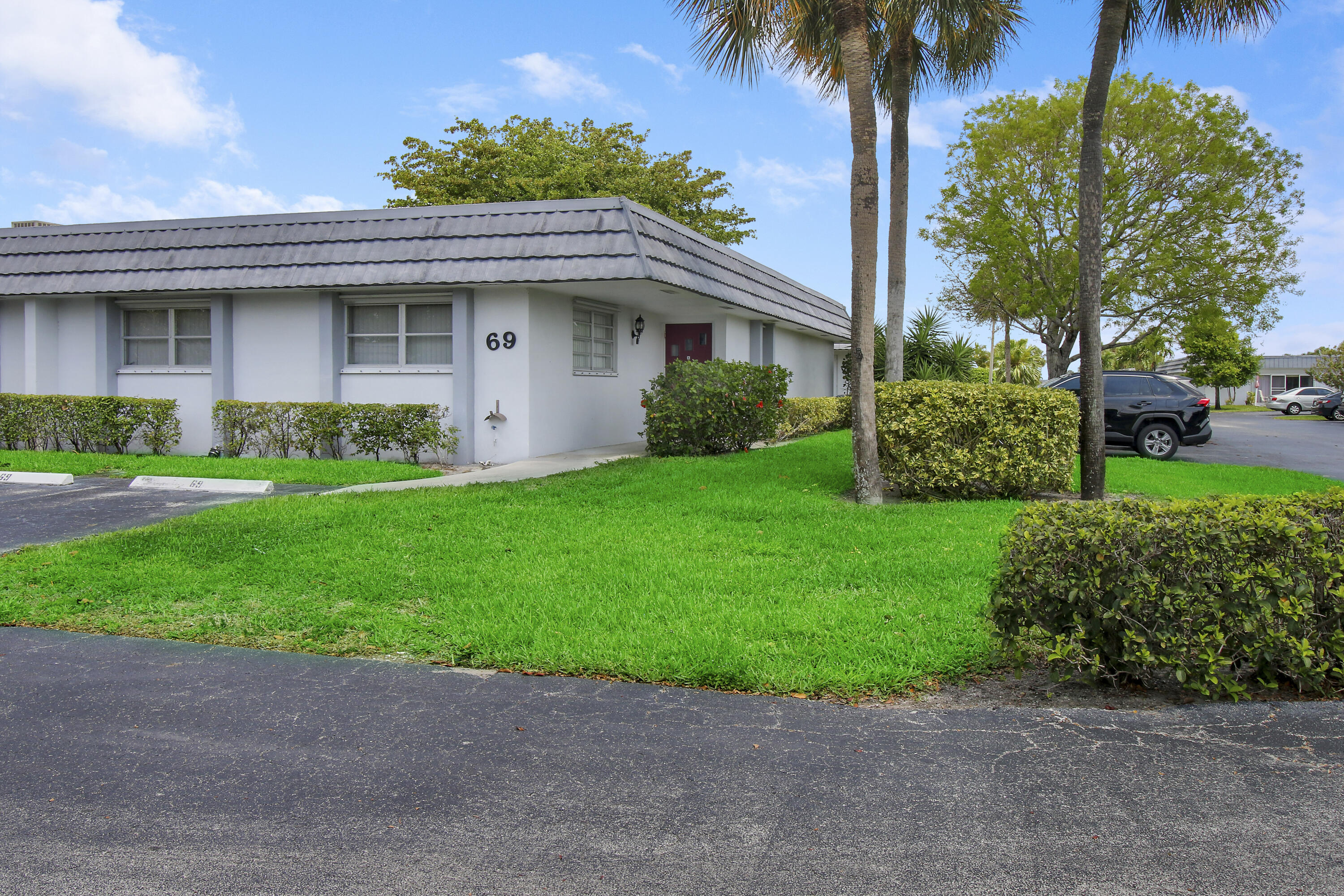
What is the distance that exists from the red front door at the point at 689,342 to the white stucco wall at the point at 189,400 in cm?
877

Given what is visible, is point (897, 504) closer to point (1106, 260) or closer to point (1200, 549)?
point (1200, 549)

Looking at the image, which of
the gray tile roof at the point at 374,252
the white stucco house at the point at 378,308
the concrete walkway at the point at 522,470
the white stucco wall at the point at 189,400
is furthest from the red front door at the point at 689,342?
the white stucco wall at the point at 189,400

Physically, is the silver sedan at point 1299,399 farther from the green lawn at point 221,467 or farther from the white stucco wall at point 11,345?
the white stucco wall at point 11,345

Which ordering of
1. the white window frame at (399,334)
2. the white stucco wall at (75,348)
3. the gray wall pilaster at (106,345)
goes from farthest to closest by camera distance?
1. the white stucco wall at (75,348)
2. the gray wall pilaster at (106,345)
3. the white window frame at (399,334)

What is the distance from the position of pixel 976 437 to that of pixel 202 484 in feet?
31.8

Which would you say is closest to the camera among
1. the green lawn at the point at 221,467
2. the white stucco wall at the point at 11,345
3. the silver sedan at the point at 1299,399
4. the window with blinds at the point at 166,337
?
the green lawn at the point at 221,467

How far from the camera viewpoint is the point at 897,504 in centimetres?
1012

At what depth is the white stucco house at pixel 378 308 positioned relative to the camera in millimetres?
13773

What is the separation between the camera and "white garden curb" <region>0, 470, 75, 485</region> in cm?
1225

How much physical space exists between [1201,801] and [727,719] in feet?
6.34

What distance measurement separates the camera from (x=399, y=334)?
14781 mm

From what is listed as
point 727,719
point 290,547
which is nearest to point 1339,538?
point 727,719

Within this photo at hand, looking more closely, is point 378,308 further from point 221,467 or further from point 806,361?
point 806,361

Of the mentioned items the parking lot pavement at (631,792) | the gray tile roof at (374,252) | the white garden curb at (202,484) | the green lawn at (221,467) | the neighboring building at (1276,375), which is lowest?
the parking lot pavement at (631,792)
